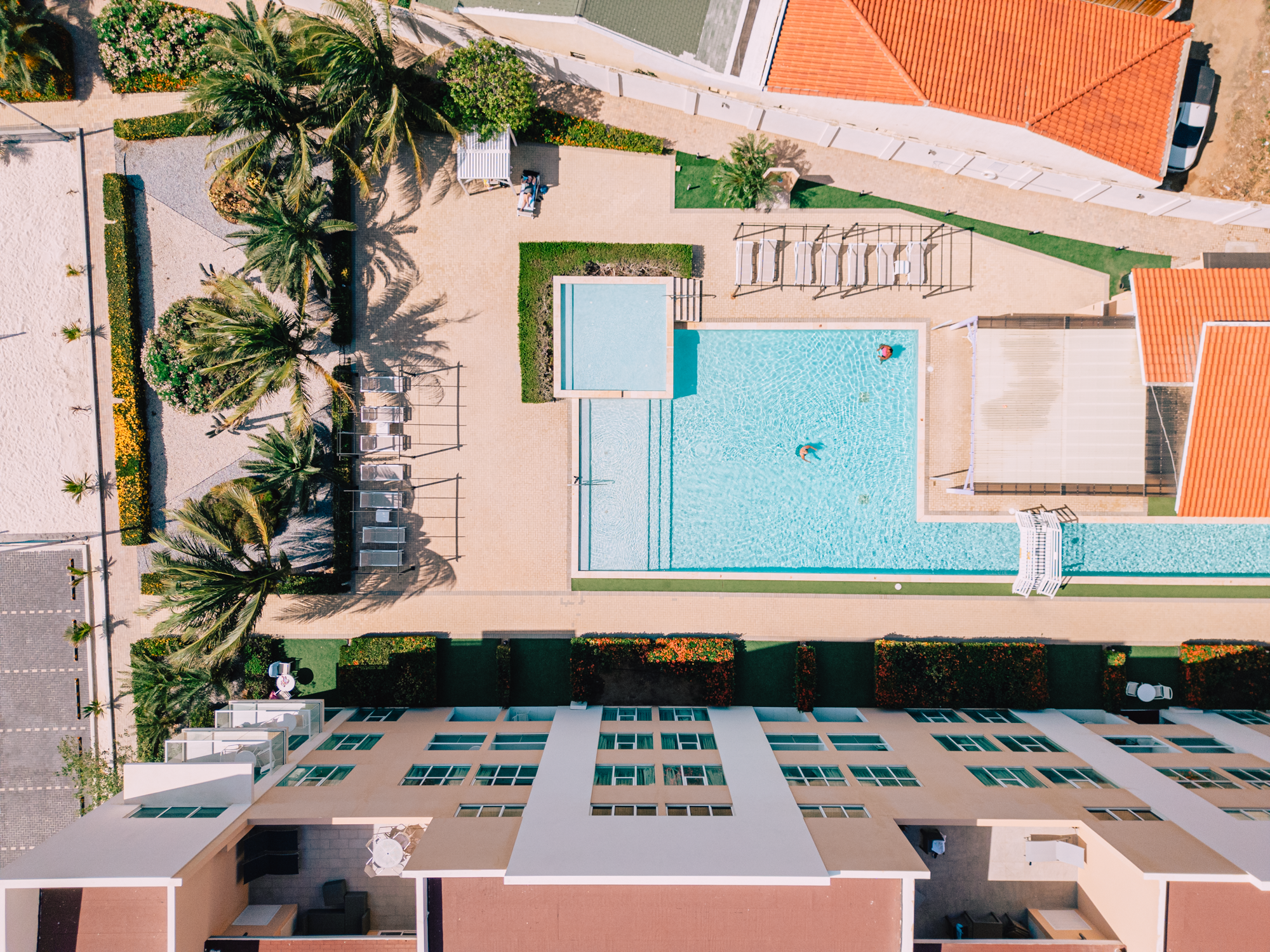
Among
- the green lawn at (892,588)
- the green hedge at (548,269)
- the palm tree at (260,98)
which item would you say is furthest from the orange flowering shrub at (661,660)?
the palm tree at (260,98)

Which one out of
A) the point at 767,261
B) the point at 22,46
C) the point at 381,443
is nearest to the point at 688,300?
the point at 767,261

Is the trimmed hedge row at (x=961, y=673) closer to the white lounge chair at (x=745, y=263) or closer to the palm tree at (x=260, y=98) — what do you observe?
the white lounge chair at (x=745, y=263)

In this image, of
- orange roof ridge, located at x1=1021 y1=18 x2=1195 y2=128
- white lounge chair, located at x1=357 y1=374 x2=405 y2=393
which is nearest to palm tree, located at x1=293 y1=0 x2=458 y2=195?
white lounge chair, located at x1=357 y1=374 x2=405 y2=393

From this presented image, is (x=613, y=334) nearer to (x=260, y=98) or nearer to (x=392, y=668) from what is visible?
(x=260, y=98)

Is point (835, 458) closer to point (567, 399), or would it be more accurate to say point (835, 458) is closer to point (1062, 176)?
point (567, 399)

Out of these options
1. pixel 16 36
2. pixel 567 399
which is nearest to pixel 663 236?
pixel 567 399

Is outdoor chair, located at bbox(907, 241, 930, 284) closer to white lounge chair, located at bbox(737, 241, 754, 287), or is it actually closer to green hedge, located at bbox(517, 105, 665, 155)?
white lounge chair, located at bbox(737, 241, 754, 287)
